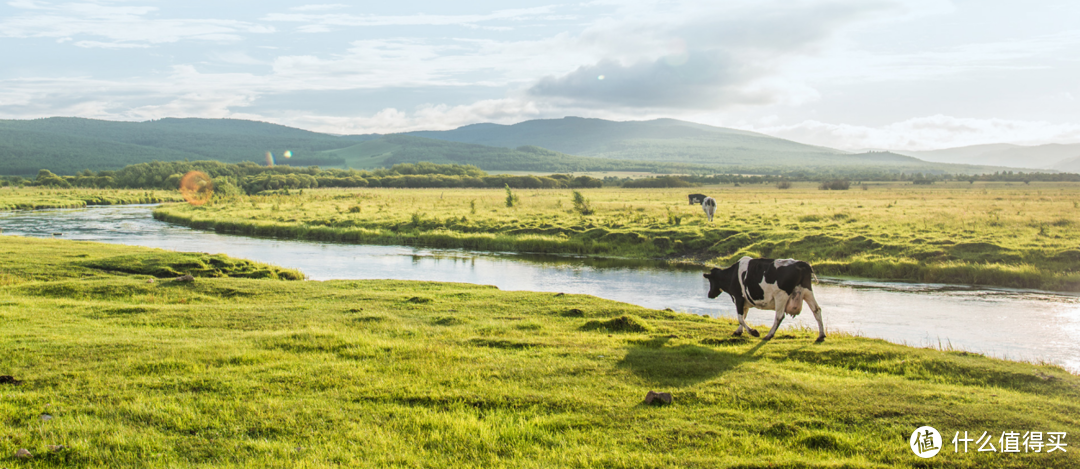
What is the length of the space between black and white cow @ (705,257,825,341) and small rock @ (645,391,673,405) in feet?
17.2

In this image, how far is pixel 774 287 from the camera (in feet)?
42.0

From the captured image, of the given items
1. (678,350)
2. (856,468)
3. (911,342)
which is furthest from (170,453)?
(911,342)

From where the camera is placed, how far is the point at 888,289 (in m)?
25.0

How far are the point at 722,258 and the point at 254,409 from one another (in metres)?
28.6

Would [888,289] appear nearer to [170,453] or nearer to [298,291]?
[298,291]

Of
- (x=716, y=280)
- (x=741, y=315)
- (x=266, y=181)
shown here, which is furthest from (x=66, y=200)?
(x=741, y=315)

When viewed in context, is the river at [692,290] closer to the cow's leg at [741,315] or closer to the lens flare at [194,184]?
the cow's leg at [741,315]

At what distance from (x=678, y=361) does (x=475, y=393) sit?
376 centimetres

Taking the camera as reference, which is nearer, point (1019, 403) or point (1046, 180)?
point (1019, 403)

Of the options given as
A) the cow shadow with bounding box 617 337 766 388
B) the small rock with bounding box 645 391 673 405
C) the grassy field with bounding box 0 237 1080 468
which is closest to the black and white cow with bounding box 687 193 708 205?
the grassy field with bounding box 0 237 1080 468

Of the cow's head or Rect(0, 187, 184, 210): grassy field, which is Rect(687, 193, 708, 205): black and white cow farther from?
Rect(0, 187, 184, 210): grassy field

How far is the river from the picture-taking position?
1695 cm

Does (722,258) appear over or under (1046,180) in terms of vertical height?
under

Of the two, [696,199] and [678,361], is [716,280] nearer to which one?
[678,361]
